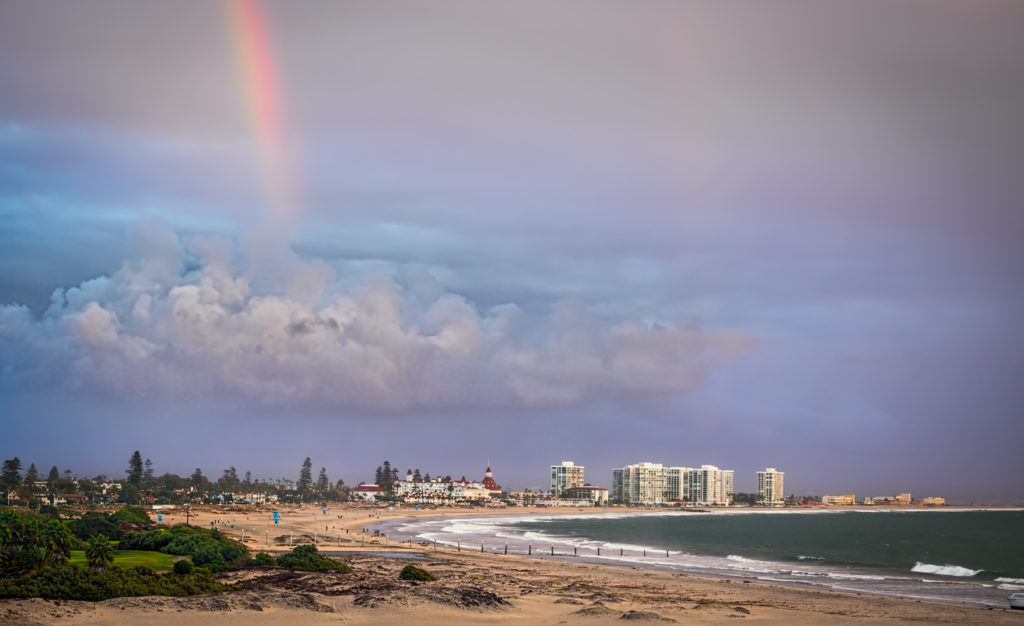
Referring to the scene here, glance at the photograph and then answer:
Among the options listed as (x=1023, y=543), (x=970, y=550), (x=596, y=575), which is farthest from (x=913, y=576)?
(x=1023, y=543)

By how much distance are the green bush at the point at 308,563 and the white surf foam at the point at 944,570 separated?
185 feet

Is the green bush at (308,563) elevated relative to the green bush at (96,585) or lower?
lower

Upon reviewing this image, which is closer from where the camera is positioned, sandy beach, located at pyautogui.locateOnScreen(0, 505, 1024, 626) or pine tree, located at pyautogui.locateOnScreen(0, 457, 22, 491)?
sandy beach, located at pyautogui.locateOnScreen(0, 505, 1024, 626)

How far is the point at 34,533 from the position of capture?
42.9 metres

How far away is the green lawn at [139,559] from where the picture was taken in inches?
1933

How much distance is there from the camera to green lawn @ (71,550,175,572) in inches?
1933

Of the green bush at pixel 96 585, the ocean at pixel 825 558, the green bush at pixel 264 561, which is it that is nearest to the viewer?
the green bush at pixel 96 585

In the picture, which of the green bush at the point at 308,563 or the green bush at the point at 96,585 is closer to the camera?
the green bush at the point at 96,585

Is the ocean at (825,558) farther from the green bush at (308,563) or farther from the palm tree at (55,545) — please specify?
the palm tree at (55,545)

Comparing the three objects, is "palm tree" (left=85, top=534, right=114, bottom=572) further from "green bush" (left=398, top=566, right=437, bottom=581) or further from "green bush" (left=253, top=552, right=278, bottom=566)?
"green bush" (left=398, top=566, right=437, bottom=581)

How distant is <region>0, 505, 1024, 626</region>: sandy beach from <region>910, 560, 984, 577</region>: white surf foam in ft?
94.7

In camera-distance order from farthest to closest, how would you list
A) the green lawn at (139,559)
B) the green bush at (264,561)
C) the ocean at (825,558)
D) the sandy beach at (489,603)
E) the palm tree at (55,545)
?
the ocean at (825,558), the green bush at (264,561), the green lawn at (139,559), the palm tree at (55,545), the sandy beach at (489,603)

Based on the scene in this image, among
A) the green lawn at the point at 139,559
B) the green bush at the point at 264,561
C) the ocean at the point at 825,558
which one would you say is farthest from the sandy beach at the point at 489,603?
the ocean at the point at 825,558

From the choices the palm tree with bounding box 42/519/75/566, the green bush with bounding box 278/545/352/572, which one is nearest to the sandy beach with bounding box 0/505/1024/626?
the green bush with bounding box 278/545/352/572
